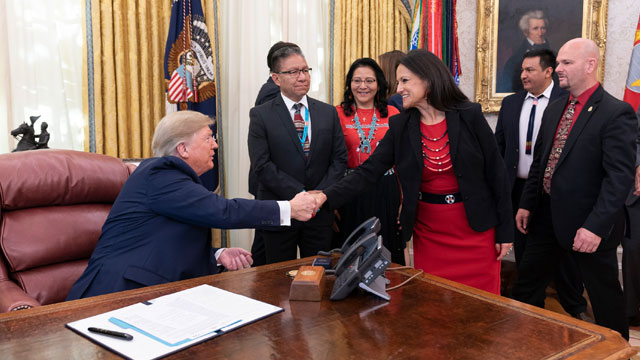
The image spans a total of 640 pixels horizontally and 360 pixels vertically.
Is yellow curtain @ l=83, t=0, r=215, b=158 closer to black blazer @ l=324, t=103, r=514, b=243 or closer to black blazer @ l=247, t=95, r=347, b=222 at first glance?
black blazer @ l=247, t=95, r=347, b=222

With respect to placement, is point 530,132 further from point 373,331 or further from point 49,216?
point 49,216

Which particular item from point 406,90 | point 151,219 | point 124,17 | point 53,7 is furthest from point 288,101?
point 53,7

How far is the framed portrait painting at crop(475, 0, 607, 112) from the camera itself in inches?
178

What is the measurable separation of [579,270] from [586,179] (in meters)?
0.68

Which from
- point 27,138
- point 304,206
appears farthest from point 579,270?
point 27,138

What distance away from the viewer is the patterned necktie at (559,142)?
274 cm

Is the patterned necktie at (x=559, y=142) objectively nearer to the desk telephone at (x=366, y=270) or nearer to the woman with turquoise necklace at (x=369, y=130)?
the woman with turquoise necklace at (x=369, y=130)

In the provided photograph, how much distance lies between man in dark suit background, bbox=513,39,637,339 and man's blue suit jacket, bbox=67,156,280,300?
1.75m

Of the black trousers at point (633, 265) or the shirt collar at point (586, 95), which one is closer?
the shirt collar at point (586, 95)

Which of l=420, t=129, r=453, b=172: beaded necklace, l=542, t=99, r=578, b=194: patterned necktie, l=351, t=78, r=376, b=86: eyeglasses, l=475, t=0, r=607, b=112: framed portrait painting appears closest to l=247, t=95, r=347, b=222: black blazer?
l=351, t=78, r=376, b=86: eyeglasses

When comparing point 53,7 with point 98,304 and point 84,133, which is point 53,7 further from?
point 98,304

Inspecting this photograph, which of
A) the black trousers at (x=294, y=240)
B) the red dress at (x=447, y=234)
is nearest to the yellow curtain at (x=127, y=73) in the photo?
the black trousers at (x=294, y=240)

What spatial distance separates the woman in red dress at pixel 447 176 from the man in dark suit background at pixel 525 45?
9.38ft

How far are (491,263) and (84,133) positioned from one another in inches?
119
